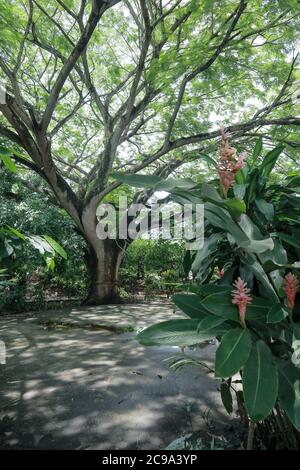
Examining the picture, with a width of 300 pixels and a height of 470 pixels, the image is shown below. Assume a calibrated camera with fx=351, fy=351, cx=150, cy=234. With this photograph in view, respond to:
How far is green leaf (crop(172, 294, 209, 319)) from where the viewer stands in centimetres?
118

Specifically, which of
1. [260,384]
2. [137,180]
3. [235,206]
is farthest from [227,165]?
[260,384]

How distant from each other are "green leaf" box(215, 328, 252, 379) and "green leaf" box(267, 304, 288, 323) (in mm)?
81

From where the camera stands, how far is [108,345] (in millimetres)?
3955

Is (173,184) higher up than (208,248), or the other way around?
(173,184)

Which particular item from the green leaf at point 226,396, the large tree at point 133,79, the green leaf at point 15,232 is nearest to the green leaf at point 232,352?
the green leaf at point 226,396

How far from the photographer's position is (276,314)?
1017mm

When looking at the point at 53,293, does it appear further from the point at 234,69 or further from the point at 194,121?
the point at 234,69

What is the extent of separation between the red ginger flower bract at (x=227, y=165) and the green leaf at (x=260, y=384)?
51cm

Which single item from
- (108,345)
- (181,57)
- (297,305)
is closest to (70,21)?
(181,57)

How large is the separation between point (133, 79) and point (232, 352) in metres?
7.05

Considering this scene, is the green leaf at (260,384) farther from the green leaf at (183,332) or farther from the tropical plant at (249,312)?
the green leaf at (183,332)

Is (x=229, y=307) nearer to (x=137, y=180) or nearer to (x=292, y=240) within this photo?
(x=292, y=240)
